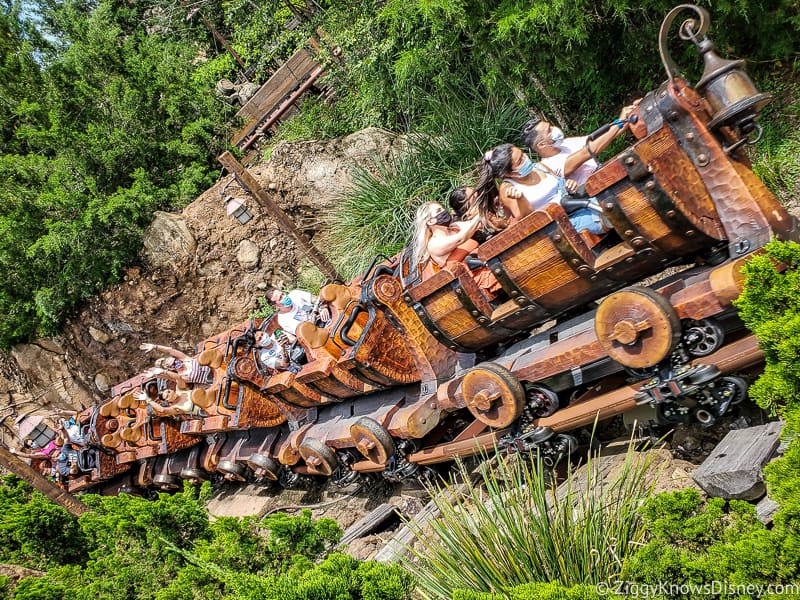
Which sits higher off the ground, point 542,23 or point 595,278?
point 542,23

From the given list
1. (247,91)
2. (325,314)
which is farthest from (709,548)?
(247,91)

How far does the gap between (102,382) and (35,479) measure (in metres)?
5.80

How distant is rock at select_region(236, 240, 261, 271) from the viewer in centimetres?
993

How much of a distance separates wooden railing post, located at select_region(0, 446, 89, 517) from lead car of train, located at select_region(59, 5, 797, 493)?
3063mm

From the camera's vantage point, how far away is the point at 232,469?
19.5 ft

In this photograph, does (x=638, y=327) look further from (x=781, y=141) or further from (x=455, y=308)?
(x=781, y=141)

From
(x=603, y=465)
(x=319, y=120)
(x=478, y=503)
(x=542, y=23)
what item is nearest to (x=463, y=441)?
(x=603, y=465)

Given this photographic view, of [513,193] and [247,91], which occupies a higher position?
[247,91]

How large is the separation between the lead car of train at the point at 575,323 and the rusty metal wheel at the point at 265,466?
1.60ft

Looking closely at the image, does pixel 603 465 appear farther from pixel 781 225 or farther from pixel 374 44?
pixel 374 44

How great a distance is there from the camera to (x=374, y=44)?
7.47m

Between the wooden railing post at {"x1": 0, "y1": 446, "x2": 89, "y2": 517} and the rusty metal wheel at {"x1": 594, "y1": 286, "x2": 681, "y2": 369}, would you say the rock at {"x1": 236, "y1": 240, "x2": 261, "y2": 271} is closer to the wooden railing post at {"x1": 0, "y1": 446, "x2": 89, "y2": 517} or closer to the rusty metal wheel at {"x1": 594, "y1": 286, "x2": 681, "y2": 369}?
the wooden railing post at {"x1": 0, "y1": 446, "x2": 89, "y2": 517}

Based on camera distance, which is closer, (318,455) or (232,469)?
(318,455)

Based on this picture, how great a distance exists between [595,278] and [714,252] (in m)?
0.53
